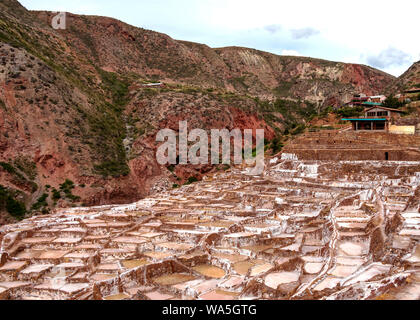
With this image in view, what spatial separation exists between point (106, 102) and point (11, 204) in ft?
81.0

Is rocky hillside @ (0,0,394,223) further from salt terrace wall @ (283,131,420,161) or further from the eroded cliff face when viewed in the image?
salt terrace wall @ (283,131,420,161)

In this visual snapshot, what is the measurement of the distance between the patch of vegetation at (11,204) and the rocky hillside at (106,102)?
0.07 metres

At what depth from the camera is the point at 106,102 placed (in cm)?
5169

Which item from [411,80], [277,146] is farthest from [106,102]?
[411,80]

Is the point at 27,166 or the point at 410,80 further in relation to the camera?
the point at 410,80

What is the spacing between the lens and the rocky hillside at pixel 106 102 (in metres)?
34.5

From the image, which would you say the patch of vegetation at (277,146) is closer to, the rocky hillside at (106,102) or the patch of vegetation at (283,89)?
the rocky hillside at (106,102)

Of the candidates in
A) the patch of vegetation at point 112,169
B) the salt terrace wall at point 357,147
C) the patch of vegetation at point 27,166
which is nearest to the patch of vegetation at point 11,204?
the patch of vegetation at point 27,166

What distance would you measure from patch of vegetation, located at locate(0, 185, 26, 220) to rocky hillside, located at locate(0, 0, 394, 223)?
7 centimetres

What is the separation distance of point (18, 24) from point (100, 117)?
1515cm

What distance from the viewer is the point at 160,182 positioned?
1687 inches

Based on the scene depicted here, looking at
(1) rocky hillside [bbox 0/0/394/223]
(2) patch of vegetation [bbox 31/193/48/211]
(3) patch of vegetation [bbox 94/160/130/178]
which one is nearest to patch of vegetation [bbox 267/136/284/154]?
(1) rocky hillside [bbox 0/0/394/223]

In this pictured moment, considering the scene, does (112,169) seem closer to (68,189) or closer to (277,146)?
(68,189)
